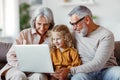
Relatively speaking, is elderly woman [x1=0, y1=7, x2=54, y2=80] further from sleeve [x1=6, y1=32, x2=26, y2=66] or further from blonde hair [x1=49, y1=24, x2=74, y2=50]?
blonde hair [x1=49, y1=24, x2=74, y2=50]

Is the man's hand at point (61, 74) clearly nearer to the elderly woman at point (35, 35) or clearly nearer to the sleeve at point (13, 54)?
the elderly woman at point (35, 35)

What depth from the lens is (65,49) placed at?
2246 mm

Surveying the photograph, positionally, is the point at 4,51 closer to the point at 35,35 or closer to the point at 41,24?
the point at 35,35

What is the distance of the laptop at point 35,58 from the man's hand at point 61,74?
0.04 m

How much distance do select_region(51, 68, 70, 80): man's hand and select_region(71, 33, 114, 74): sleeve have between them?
2.0 inches

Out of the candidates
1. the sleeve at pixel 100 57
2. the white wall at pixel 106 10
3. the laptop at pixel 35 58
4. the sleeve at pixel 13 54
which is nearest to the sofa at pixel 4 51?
the sleeve at pixel 13 54

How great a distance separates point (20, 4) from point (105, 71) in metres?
3.02

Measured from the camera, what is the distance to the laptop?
6.59 ft

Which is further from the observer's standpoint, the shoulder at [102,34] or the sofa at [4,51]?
the sofa at [4,51]

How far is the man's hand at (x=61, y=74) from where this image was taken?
6.65 feet

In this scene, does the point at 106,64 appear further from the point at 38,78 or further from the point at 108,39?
the point at 38,78

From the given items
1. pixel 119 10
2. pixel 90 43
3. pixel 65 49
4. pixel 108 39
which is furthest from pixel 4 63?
pixel 119 10

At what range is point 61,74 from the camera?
2.03m

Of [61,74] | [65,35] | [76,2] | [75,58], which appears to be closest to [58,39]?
[65,35]
